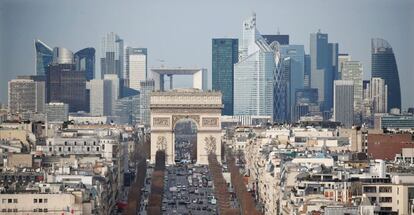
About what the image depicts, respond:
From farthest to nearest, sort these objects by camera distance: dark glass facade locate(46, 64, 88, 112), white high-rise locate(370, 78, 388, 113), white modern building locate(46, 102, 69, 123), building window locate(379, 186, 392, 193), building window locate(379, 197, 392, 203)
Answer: dark glass facade locate(46, 64, 88, 112) < white high-rise locate(370, 78, 388, 113) < white modern building locate(46, 102, 69, 123) < building window locate(379, 186, 392, 193) < building window locate(379, 197, 392, 203)

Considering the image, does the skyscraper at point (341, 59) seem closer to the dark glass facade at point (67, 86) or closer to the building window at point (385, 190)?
the dark glass facade at point (67, 86)

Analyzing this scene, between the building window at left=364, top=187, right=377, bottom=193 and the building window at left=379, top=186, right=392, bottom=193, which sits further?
the building window at left=364, top=187, right=377, bottom=193

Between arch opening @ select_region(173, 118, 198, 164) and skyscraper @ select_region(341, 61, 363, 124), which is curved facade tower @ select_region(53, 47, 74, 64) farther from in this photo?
skyscraper @ select_region(341, 61, 363, 124)

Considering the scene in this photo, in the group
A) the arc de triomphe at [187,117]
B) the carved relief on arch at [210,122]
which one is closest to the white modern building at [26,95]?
the arc de triomphe at [187,117]

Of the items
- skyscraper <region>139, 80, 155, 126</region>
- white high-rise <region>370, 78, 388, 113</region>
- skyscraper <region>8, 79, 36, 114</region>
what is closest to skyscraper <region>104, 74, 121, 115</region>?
skyscraper <region>139, 80, 155, 126</region>

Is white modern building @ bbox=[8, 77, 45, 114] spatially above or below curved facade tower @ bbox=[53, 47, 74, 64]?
below

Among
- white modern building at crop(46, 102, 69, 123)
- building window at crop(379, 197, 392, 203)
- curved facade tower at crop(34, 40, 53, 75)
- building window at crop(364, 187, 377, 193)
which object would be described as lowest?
building window at crop(379, 197, 392, 203)

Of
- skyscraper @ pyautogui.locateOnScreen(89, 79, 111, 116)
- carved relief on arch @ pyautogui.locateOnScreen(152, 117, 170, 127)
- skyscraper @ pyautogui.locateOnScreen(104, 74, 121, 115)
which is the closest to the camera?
carved relief on arch @ pyautogui.locateOnScreen(152, 117, 170, 127)

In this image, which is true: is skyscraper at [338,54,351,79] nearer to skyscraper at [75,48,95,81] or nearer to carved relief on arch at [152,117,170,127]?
skyscraper at [75,48,95,81]
